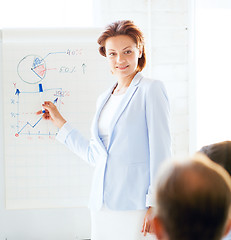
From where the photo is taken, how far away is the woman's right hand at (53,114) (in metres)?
1.88

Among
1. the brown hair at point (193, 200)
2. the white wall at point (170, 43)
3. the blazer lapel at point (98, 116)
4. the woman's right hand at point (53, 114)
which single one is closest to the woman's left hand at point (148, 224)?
the blazer lapel at point (98, 116)

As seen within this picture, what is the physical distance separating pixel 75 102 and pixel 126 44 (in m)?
0.51

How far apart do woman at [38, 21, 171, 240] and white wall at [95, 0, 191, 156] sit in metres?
0.75

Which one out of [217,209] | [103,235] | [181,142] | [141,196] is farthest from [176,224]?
[181,142]

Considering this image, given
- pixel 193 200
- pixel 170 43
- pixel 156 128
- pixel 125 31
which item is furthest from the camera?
pixel 170 43

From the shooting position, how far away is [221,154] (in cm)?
97

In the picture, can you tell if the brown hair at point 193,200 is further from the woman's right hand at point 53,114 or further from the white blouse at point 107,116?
the woman's right hand at point 53,114

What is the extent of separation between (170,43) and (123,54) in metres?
0.88

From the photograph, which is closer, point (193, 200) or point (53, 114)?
point (193, 200)

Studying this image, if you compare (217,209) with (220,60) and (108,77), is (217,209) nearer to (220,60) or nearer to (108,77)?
(108,77)

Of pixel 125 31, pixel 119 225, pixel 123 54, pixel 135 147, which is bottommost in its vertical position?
pixel 119 225

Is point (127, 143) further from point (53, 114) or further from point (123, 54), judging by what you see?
point (53, 114)

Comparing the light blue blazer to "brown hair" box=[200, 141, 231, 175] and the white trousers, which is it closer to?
the white trousers

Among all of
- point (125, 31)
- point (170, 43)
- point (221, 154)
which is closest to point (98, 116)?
point (125, 31)
